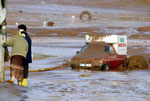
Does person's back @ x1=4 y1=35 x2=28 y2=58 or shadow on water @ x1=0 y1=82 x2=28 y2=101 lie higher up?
person's back @ x1=4 y1=35 x2=28 y2=58

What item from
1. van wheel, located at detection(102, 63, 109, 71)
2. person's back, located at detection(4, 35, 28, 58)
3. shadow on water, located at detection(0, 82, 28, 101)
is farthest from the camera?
van wheel, located at detection(102, 63, 109, 71)

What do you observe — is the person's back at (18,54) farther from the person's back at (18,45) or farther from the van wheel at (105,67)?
the van wheel at (105,67)

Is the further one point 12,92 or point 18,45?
point 18,45

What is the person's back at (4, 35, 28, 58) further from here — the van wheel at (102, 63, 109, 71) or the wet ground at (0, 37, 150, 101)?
the van wheel at (102, 63, 109, 71)

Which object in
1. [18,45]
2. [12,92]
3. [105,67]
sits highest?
[18,45]

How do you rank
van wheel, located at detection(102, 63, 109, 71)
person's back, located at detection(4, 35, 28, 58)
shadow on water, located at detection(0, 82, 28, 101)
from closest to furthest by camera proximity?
shadow on water, located at detection(0, 82, 28, 101) → person's back, located at detection(4, 35, 28, 58) → van wheel, located at detection(102, 63, 109, 71)

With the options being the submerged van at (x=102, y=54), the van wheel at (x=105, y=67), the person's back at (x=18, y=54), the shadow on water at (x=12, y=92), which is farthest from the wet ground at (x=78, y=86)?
the van wheel at (x=105, y=67)

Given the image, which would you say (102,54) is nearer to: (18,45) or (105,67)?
(105,67)

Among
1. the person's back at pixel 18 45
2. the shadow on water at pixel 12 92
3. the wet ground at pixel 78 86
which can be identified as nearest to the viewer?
the shadow on water at pixel 12 92

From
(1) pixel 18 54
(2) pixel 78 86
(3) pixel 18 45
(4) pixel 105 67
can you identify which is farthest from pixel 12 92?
(4) pixel 105 67

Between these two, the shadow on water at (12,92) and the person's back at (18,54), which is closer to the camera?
the shadow on water at (12,92)

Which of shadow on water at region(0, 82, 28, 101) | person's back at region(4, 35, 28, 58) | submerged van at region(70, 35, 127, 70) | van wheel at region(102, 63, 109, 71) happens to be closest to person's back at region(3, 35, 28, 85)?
person's back at region(4, 35, 28, 58)

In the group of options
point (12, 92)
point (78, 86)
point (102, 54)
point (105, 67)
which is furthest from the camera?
point (102, 54)

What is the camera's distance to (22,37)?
18.9m
